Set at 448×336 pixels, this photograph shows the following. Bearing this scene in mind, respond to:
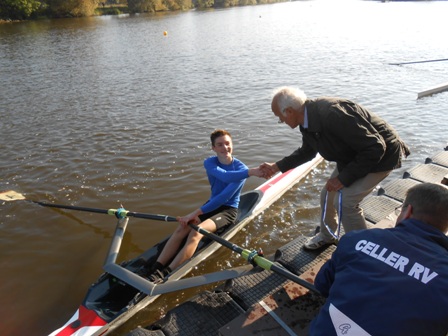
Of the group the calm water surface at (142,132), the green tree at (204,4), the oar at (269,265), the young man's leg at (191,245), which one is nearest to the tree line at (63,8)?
the green tree at (204,4)

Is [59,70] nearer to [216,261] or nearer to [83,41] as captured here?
[83,41]

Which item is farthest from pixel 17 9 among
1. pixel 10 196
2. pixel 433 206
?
pixel 433 206

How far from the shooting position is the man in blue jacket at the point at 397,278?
1918 millimetres

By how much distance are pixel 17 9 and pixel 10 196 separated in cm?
5011

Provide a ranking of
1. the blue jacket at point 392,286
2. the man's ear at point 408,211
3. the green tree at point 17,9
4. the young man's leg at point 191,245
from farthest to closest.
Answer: the green tree at point 17,9
the young man's leg at point 191,245
the man's ear at point 408,211
the blue jacket at point 392,286

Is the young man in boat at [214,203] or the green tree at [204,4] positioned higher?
the green tree at [204,4]

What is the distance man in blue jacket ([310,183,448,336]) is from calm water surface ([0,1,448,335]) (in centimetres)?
368

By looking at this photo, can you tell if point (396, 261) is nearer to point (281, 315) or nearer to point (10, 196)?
point (281, 315)

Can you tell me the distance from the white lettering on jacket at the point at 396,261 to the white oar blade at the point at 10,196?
305 inches

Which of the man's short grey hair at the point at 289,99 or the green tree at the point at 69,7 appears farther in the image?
the green tree at the point at 69,7

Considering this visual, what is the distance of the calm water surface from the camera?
622cm

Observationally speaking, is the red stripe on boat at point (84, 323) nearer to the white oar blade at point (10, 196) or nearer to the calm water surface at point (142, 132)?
the calm water surface at point (142, 132)

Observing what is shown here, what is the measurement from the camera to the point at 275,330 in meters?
3.39

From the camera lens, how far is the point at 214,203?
5.55 meters
